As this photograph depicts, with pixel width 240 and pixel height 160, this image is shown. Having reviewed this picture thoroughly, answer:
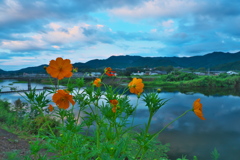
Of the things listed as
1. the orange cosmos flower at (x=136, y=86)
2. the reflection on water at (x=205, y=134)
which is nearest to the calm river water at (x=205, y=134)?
the reflection on water at (x=205, y=134)

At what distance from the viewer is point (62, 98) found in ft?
3.36

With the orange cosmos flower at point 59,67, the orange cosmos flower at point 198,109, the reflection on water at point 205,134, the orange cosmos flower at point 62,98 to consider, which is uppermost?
the orange cosmos flower at point 59,67

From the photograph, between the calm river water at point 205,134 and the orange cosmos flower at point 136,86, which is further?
the calm river water at point 205,134

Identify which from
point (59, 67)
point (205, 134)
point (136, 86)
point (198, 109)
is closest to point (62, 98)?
point (59, 67)

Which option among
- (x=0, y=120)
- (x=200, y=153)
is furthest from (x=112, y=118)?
(x=200, y=153)

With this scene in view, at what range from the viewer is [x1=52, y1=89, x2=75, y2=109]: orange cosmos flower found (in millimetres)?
999

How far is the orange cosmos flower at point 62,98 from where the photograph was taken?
999 mm

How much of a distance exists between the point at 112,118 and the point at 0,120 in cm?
648

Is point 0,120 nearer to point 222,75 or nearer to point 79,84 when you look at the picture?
point 79,84

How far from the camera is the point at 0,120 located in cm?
617

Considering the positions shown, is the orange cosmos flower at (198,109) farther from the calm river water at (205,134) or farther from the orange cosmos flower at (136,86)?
the calm river water at (205,134)

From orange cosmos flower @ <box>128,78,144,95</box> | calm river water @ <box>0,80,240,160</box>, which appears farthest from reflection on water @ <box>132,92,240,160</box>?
orange cosmos flower @ <box>128,78,144,95</box>

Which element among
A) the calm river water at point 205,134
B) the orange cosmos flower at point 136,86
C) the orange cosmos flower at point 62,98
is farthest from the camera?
the calm river water at point 205,134

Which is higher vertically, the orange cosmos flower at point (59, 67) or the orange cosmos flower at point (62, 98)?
the orange cosmos flower at point (59, 67)
